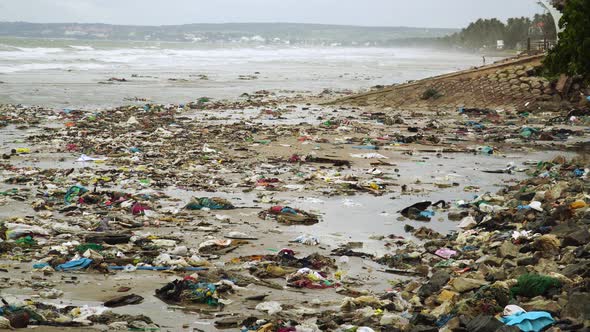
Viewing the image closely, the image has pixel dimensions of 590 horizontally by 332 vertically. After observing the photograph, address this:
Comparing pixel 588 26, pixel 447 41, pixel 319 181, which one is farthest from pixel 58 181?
pixel 447 41

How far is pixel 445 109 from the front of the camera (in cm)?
2083

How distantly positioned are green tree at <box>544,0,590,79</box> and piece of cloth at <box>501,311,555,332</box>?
9.82 m

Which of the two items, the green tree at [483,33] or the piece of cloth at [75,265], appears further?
the green tree at [483,33]

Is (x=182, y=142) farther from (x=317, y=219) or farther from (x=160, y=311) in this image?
(x=160, y=311)

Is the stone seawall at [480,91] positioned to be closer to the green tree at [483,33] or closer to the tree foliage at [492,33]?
the tree foliage at [492,33]

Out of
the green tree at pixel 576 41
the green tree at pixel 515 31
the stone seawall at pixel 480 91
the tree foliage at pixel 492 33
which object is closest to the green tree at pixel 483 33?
the tree foliage at pixel 492 33

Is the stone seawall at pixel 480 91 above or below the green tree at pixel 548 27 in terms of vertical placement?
below

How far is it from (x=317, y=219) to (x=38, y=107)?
46.1ft

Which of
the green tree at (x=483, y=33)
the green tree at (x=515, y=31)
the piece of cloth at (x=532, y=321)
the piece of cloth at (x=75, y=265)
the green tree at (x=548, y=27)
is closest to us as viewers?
the piece of cloth at (x=532, y=321)

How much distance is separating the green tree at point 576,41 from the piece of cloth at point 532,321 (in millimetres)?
9816

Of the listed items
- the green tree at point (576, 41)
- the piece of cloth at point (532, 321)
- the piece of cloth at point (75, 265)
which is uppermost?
the green tree at point (576, 41)

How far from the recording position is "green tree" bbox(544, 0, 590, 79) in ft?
43.5

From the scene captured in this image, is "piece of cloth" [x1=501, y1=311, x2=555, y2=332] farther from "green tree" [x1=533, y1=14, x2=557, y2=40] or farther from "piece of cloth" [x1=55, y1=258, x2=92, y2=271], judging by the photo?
"green tree" [x1=533, y1=14, x2=557, y2=40]

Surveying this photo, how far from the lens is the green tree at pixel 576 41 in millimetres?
13273
